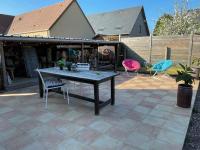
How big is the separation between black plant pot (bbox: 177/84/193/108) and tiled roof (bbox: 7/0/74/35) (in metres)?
12.2

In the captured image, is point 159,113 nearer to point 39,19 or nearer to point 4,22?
point 39,19

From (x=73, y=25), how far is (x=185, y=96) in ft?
45.5

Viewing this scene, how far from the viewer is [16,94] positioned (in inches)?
202

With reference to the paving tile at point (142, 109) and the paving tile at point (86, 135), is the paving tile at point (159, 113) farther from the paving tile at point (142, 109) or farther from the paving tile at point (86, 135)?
the paving tile at point (86, 135)

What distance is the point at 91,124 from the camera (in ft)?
10.6

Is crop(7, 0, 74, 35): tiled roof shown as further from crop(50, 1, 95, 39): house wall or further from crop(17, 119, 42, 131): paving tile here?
crop(17, 119, 42, 131): paving tile

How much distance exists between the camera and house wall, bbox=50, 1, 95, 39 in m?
14.7

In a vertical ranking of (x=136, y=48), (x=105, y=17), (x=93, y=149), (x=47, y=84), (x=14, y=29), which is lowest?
(x=93, y=149)

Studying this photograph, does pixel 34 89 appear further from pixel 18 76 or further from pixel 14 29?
pixel 14 29

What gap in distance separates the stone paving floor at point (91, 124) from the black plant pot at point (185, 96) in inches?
7.0

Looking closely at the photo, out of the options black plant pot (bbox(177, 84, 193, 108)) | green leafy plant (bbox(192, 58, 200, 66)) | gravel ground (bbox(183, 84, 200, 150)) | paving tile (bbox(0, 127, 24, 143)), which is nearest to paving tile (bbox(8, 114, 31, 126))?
paving tile (bbox(0, 127, 24, 143))

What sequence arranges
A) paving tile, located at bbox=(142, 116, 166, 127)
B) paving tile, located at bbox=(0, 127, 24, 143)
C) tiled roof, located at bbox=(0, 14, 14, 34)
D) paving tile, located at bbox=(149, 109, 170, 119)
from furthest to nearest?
tiled roof, located at bbox=(0, 14, 14, 34), paving tile, located at bbox=(149, 109, 170, 119), paving tile, located at bbox=(142, 116, 166, 127), paving tile, located at bbox=(0, 127, 24, 143)

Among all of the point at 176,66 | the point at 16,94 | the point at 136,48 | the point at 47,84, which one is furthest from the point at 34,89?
the point at 176,66

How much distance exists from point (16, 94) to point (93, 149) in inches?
143
